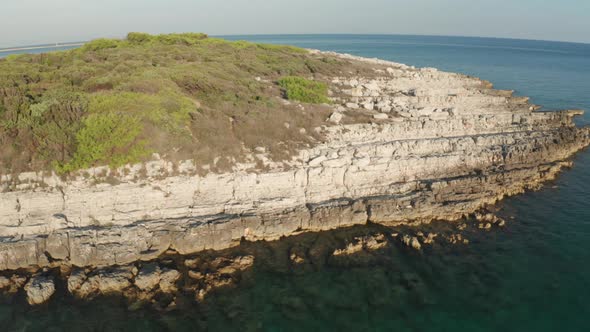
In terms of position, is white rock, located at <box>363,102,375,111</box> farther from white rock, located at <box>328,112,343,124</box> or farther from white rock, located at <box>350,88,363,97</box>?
white rock, located at <box>328,112,343,124</box>

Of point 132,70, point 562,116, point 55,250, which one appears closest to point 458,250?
point 55,250

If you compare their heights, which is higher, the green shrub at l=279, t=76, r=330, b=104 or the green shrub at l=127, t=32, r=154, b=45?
the green shrub at l=127, t=32, r=154, b=45

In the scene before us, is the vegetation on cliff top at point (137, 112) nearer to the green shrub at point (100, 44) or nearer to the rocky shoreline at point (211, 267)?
the rocky shoreline at point (211, 267)

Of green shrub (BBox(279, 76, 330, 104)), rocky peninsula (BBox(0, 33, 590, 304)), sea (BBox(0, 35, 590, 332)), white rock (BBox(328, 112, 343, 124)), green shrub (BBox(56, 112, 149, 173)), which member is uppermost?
green shrub (BBox(279, 76, 330, 104))

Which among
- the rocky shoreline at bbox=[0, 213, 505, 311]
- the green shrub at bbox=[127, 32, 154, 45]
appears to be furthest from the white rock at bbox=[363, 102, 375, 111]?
the green shrub at bbox=[127, 32, 154, 45]

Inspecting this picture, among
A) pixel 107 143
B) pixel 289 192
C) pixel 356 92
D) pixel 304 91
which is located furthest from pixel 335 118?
pixel 107 143

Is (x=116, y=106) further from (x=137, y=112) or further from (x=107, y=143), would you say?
(x=107, y=143)
